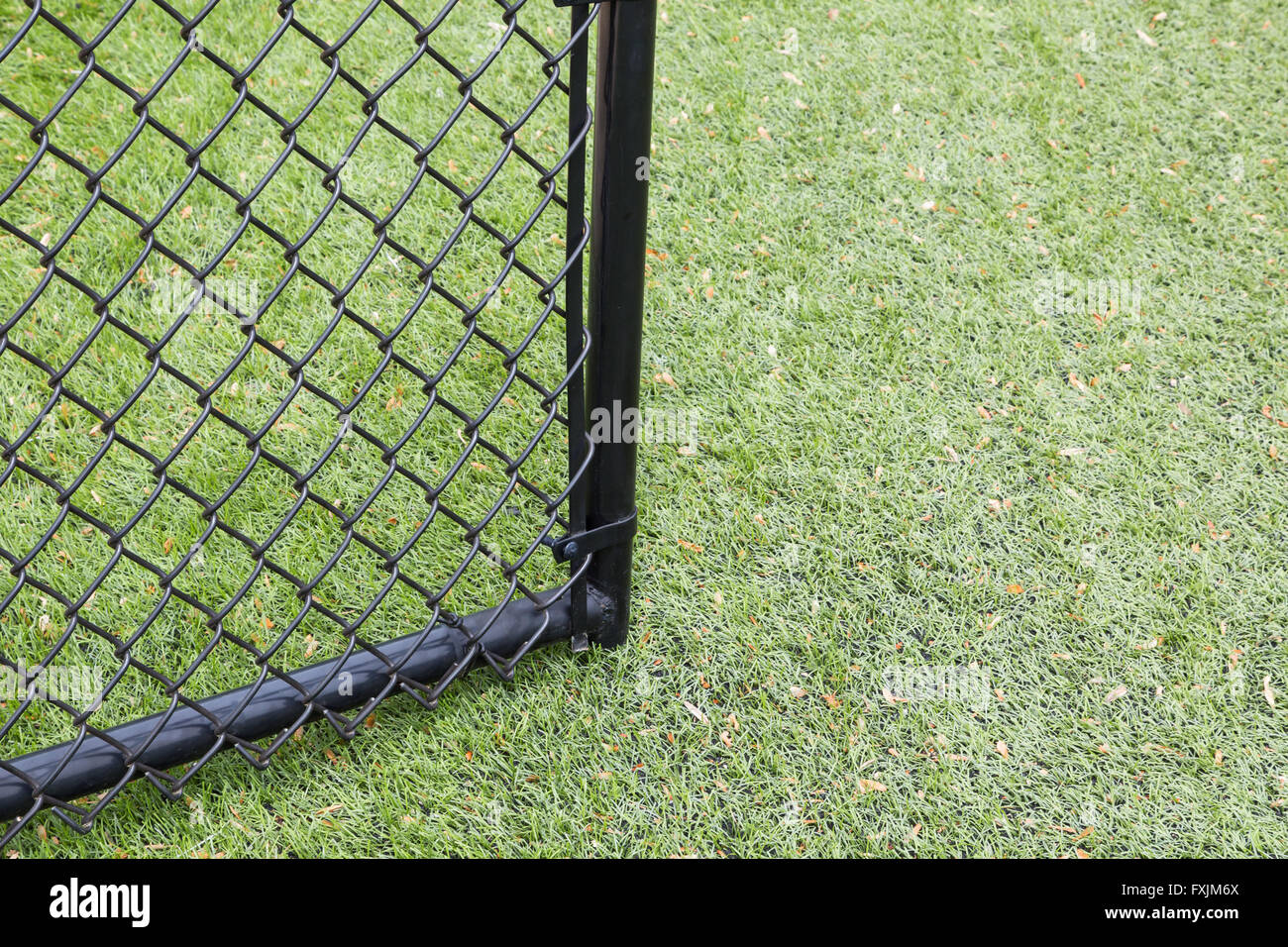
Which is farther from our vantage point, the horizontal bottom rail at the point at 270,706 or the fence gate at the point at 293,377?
the horizontal bottom rail at the point at 270,706

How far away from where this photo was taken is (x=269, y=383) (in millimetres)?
3000

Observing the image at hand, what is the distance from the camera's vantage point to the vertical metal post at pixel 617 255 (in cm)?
167

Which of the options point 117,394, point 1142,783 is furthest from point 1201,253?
point 117,394

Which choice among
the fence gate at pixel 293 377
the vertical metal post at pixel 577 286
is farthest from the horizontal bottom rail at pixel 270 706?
the vertical metal post at pixel 577 286

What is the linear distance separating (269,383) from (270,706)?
1.19 meters

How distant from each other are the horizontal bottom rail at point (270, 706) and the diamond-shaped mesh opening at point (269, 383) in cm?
1

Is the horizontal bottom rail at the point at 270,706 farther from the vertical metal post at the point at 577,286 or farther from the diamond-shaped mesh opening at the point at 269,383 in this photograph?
the vertical metal post at the point at 577,286

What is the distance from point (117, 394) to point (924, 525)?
2259mm

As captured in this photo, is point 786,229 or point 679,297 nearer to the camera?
point 679,297

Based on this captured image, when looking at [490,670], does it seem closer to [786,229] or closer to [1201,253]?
[786,229]

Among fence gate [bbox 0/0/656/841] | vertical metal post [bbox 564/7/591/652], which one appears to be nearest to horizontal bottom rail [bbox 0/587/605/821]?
fence gate [bbox 0/0/656/841]

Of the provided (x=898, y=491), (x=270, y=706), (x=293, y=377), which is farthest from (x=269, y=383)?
(x=898, y=491)

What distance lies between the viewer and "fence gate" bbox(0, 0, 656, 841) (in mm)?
1771

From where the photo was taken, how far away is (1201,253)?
362 cm
